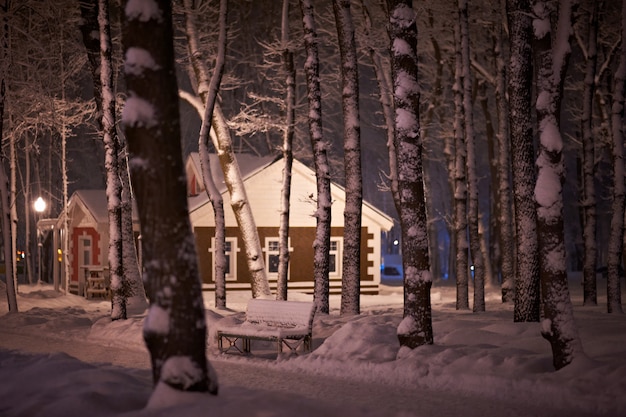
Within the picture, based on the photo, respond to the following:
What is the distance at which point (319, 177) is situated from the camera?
724 inches

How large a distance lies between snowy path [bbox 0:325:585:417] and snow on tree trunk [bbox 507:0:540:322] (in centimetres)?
568

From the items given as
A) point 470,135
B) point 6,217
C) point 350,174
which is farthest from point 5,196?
point 470,135

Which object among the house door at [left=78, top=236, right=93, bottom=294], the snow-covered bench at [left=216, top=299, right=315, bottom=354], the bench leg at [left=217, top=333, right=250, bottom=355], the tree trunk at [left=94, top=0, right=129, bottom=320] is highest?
the tree trunk at [left=94, top=0, right=129, bottom=320]

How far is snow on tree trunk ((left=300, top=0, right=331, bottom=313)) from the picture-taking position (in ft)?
59.2

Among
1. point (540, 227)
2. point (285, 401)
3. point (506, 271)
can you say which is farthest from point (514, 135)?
point (506, 271)

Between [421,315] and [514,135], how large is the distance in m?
5.35

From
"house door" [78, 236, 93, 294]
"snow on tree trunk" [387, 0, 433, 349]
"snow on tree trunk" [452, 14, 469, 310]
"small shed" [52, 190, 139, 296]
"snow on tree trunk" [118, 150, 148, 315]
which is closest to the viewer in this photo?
"snow on tree trunk" [387, 0, 433, 349]

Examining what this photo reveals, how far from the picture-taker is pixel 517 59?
14.9 m

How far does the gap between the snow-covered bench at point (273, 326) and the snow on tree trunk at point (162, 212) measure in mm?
6235

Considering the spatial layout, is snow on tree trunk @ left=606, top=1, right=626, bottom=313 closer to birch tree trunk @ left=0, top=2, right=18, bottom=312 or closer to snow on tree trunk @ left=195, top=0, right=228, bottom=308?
snow on tree trunk @ left=195, top=0, right=228, bottom=308

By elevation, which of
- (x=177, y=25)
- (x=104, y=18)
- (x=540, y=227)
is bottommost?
(x=540, y=227)

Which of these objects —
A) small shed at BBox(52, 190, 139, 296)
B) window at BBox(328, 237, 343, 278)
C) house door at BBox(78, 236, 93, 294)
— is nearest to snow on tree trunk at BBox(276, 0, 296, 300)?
window at BBox(328, 237, 343, 278)

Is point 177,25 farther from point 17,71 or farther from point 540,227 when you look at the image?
point 540,227

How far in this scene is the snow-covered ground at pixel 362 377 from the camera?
23.5 feet
